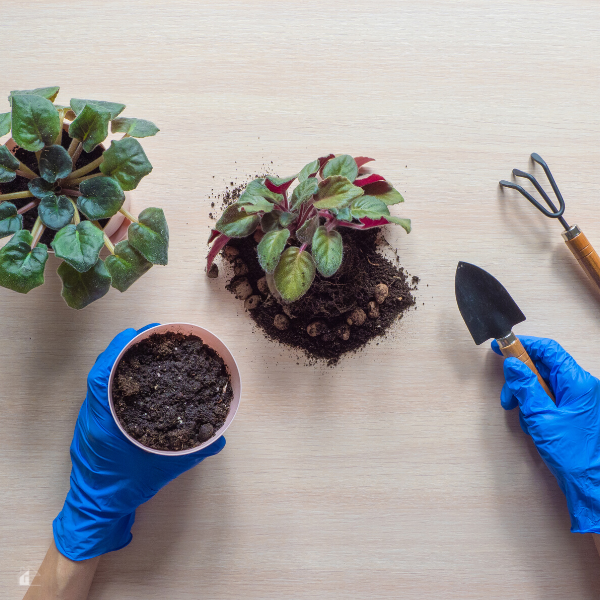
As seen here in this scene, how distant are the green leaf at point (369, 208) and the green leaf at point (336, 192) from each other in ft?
0.24

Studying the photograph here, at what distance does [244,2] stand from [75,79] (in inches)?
19.0

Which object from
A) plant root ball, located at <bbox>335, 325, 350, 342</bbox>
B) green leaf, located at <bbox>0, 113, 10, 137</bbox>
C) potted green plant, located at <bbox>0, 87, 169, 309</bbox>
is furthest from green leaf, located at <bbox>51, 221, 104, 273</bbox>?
plant root ball, located at <bbox>335, 325, 350, 342</bbox>

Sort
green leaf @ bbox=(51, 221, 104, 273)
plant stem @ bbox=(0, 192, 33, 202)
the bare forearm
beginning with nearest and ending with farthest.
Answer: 1. green leaf @ bbox=(51, 221, 104, 273)
2. plant stem @ bbox=(0, 192, 33, 202)
3. the bare forearm

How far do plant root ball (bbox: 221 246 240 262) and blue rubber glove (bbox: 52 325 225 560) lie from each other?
32 cm

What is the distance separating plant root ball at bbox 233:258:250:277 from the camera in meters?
1.27

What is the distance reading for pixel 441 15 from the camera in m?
1.32

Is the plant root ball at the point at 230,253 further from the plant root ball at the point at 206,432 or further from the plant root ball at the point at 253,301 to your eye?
the plant root ball at the point at 206,432

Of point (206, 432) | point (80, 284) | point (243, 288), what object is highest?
point (80, 284)

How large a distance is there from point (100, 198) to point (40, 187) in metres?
0.14

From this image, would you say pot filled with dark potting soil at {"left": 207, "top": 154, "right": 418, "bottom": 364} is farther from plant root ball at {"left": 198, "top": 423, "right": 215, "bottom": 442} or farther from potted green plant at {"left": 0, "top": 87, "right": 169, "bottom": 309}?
→ plant root ball at {"left": 198, "top": 423, "right": 215, "bottom": 442}

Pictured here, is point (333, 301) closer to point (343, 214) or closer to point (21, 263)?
point (343, 214)

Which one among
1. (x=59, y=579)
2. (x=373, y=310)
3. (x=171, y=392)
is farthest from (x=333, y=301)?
(x=59, y=579)

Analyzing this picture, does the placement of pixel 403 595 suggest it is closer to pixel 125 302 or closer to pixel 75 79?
pixel 125 302

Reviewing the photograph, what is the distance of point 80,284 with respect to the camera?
3.16 feet
